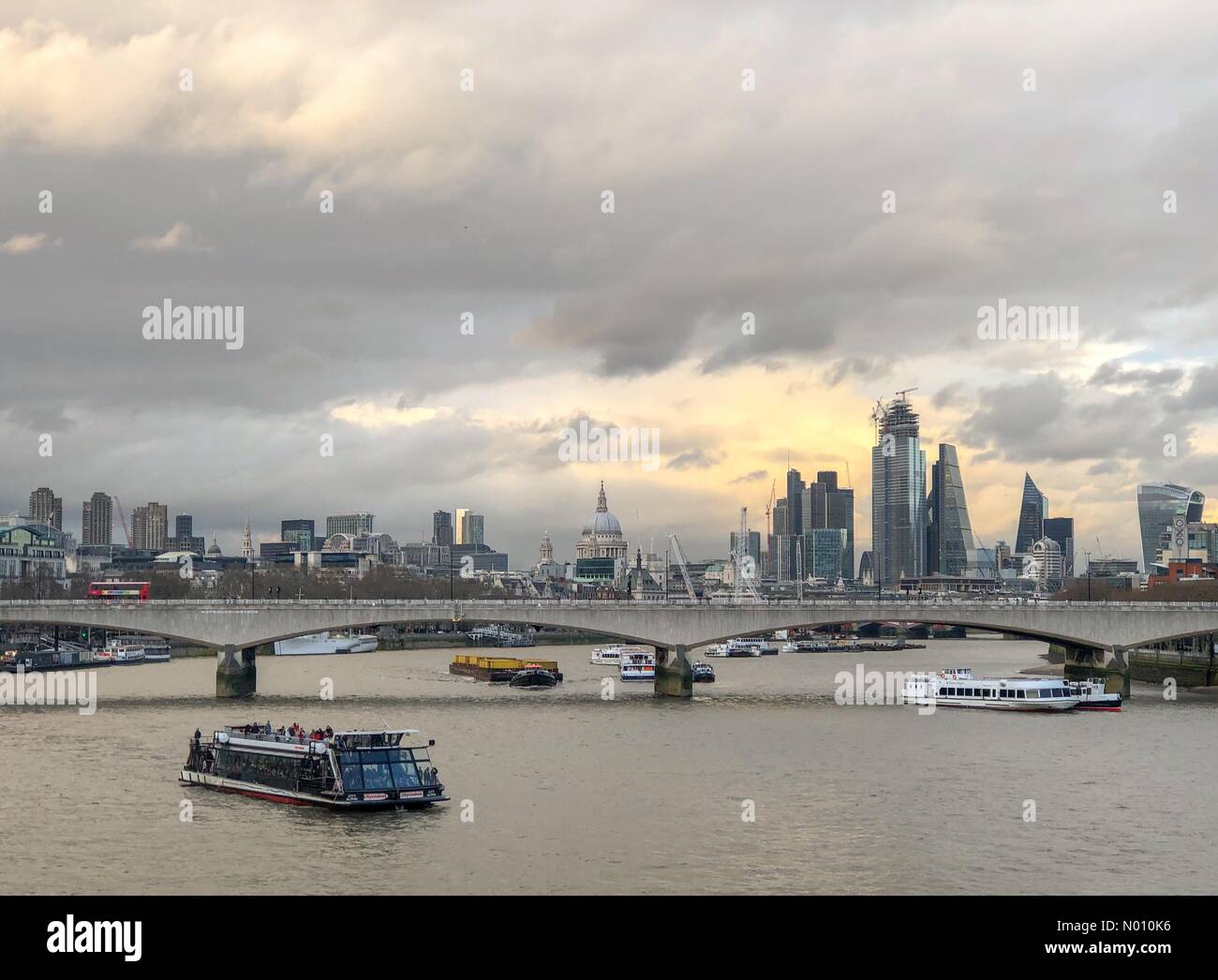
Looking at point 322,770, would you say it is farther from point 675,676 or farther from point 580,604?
point 580,604

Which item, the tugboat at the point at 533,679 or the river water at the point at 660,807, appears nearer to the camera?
the river water at the point at 660,807

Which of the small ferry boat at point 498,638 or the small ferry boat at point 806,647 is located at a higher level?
the small ferry boat at point 498,638

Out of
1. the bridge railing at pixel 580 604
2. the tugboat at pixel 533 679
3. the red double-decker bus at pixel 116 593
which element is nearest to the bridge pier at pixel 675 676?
the bridge railing at pixel 580 604

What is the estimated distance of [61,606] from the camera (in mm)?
87250

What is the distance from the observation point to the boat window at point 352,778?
153 ft

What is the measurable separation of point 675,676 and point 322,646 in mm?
69978

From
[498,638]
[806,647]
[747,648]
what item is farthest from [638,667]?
[498,638]

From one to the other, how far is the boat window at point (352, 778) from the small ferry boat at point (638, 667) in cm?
5909

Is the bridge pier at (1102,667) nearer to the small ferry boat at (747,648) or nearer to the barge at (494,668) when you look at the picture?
the barge at (494,668)

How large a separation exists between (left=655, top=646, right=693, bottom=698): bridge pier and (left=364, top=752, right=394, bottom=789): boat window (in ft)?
132

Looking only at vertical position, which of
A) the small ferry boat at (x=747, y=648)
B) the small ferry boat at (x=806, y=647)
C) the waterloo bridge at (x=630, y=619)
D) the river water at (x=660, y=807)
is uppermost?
the waterloo bridge at (x=630, y=619)

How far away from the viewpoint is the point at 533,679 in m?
97.4
